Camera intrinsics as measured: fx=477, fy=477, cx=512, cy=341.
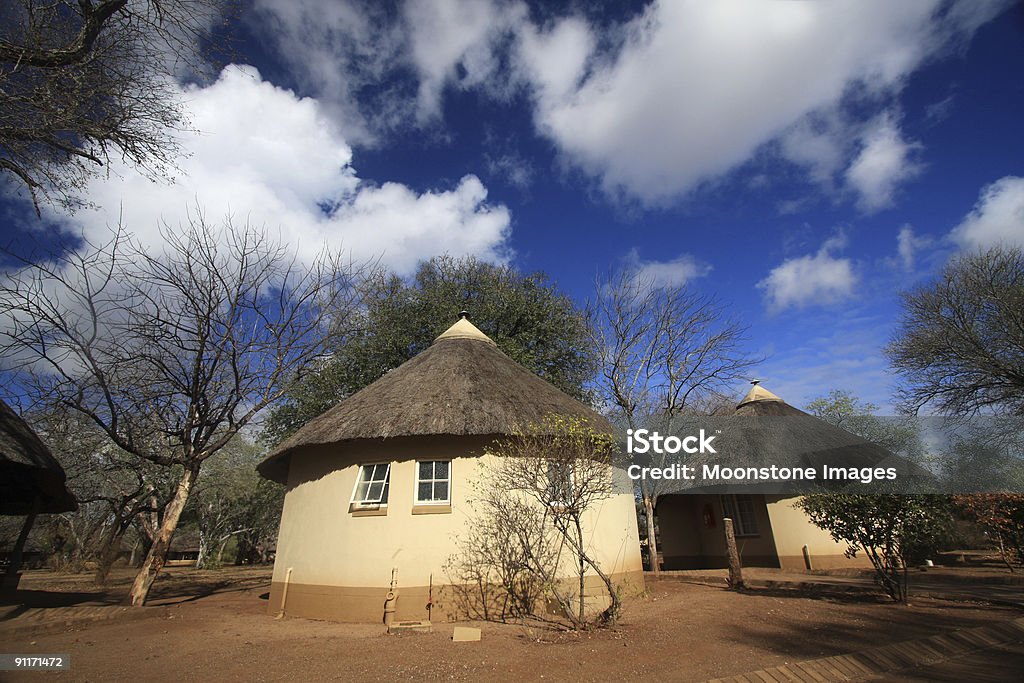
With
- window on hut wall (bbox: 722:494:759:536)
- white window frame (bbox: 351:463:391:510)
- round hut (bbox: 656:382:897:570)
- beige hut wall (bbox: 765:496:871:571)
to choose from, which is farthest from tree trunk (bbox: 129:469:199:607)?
beige hut wall (bbox: 765:496:871:571)

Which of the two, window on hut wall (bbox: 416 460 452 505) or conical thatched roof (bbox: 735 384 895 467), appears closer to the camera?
window on hut wall (bbox: 416 460 452 505)

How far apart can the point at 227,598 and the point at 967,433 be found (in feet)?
85.6

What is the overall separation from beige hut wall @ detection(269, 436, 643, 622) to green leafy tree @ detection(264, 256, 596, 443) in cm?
734

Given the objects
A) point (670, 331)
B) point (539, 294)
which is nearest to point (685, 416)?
point (670, 331)

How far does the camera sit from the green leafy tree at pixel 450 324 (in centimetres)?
1719

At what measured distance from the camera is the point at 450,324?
1859cm

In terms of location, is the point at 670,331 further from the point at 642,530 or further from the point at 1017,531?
the point at 642,530

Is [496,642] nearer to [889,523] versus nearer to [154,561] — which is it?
[889,523]

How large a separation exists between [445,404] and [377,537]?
2689mm

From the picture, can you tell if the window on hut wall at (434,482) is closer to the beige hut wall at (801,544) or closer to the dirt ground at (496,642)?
the dirt ground at (496,642)

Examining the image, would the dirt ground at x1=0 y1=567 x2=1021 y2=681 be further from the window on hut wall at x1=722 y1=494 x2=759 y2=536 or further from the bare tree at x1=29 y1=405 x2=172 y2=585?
the window on hut wall at x1=722 y1=494 x2=759 y2=536

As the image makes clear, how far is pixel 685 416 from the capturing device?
1906 centimetres

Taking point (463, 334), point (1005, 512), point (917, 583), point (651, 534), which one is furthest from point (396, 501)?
point (917, 583)

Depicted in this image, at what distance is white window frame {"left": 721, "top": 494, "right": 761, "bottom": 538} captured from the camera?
15812 millimetres
